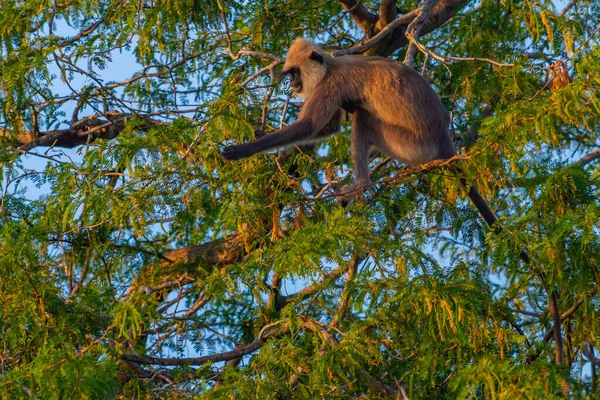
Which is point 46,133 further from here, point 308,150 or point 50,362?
point 50,362

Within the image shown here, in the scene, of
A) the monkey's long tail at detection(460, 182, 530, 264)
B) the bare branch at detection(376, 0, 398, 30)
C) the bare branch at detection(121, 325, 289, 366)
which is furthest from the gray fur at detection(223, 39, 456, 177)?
the bare branch at detection(121, 325, 289, 366)

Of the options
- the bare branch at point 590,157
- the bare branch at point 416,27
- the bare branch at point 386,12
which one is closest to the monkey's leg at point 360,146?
the bare branch at point 416,27

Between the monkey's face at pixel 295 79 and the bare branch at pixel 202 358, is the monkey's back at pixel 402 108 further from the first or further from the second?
the bare branch at pixel 202 358

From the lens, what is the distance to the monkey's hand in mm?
4684

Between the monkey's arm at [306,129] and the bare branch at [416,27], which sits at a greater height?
the bare branch at [416,27]

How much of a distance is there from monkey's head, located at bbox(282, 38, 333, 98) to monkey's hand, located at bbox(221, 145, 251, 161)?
1056 mm

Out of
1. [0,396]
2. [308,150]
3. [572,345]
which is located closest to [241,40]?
[308,150]

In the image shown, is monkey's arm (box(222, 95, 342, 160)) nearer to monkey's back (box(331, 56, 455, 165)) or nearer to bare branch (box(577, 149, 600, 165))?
monkey's back (box(331, 56, 455, 165))

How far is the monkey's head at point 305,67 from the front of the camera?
18.5ft

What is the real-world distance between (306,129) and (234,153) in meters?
0.80

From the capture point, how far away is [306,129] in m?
5.39

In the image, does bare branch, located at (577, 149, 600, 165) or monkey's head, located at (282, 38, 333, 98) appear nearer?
monkey's head, located at (282, 38, 333, 98)

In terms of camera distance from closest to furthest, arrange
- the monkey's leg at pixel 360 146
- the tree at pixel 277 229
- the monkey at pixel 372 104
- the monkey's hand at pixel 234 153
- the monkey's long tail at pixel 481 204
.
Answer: the tree at pixel 277 229, the monkey's hand at pixel 234 153, the monkey's long tail at pixel 481 204, the monkey's leg at pixel 360 146, the monkey at pixel 372 104

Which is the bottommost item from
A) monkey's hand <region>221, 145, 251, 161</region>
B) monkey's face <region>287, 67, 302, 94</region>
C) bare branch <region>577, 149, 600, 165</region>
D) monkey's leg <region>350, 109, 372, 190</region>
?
monkey's hand <region>221, 145, 251, 161</region>
